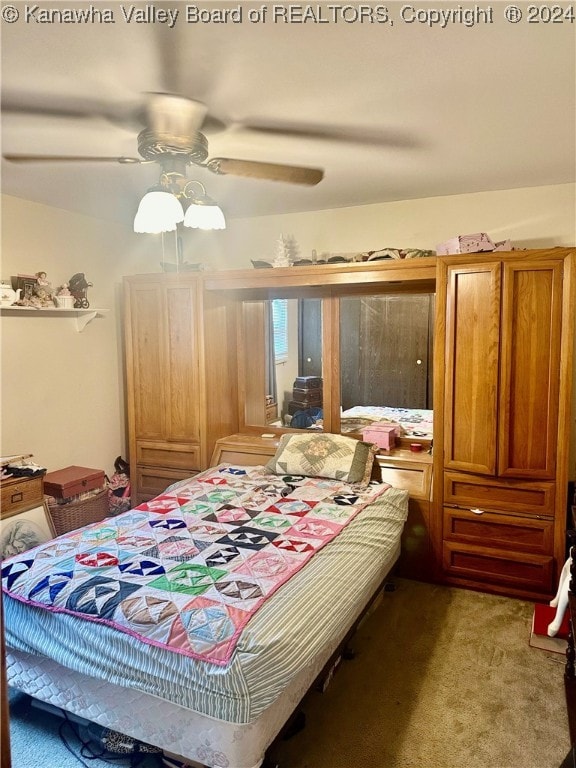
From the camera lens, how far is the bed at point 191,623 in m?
1.66

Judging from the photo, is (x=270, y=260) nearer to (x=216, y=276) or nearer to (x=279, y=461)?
(x=216, y=276)

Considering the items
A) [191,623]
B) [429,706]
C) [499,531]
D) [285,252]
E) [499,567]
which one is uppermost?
[285,252]

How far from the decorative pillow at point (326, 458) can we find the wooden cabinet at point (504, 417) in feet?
1.53

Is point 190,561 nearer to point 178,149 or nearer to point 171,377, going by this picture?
point 178,149

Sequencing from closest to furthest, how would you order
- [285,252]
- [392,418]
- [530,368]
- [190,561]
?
[190,561]
[530,368]
[285,252]
[392,418]

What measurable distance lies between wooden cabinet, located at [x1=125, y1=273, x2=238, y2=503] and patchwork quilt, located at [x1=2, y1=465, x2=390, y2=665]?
85 centimetres

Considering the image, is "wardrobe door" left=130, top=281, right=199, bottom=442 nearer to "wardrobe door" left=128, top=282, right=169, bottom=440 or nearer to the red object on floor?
"wardrobe door" left=128, top=282, right=169, bottom=440

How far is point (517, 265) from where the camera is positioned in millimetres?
2910

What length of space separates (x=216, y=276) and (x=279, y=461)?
142 cm

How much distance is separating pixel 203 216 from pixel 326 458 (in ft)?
5.80

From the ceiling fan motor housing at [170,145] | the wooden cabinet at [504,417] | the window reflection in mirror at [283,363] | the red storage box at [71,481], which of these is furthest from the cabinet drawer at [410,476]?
the ceiling fan motor housing at [170,145]

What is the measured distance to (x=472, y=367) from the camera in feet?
10.1

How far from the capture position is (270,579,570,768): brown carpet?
196cm

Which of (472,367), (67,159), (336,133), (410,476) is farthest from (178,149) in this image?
(410,476)
